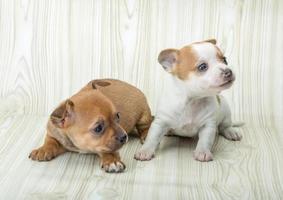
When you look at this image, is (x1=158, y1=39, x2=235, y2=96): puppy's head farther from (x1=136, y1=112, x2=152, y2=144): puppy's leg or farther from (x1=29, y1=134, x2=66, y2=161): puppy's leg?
(x1=29, y1=134, x2=66, y2=161): puppy's leg

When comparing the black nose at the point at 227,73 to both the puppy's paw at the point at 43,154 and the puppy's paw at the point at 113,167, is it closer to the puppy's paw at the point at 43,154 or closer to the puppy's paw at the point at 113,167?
the puppy's paw at the point at 113,167

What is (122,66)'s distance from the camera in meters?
2.98

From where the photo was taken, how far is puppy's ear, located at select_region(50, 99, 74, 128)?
2.13 metres

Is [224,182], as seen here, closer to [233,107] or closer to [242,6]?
[233,107]

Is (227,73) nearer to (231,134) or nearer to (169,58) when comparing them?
(169,58)

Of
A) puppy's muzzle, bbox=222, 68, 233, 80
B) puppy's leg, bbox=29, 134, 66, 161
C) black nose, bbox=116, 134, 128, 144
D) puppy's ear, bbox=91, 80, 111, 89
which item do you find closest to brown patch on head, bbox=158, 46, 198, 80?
puppy's muzzle, bbox=222, 68, 233, 80

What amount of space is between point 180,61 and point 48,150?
0.56m

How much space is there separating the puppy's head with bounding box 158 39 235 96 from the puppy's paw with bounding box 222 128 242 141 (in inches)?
12.7

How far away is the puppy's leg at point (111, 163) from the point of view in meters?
2.16

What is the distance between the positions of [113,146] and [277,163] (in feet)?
2.06

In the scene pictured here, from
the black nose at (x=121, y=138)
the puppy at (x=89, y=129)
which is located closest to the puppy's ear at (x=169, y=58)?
the puppy at (x=89, y=129)

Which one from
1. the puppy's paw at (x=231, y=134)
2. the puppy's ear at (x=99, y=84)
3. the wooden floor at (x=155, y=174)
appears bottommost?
the wooden floor at (x=155, y=174)

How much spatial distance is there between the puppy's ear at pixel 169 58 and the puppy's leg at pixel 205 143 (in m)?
0.25

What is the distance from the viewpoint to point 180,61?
2.29 metres
